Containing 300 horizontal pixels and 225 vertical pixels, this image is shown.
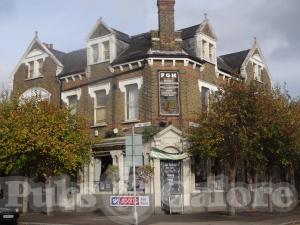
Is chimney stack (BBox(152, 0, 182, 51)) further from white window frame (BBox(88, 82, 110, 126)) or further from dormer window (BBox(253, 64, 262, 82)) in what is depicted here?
dormer window (BBox(253, 64, 262, 82))

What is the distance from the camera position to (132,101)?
29.0m

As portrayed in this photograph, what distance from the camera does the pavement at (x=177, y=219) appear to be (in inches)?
835

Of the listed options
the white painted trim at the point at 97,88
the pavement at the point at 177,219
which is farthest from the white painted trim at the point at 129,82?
the pavement at the point at 177,219

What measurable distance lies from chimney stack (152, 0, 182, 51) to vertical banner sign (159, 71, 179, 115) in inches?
61.6

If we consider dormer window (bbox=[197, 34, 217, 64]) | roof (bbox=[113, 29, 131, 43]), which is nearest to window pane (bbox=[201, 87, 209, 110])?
dormer window (bbox=[197, 34, 217, 64])

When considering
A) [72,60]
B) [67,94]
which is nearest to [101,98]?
[67,94]

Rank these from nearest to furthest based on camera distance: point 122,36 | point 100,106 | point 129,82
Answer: point 129,82, point 100,106, point 122,36

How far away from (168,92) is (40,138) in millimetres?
7804

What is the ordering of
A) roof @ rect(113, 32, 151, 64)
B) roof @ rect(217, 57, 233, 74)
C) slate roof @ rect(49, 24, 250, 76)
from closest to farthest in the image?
1. roof @ rect(113, 32, 151, 64)
2. slate roof @ rect(49, 24, 250, 76)
3. roof @ rect(217, 57, 233, 74)

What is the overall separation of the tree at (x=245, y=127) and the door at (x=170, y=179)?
1.77 metres

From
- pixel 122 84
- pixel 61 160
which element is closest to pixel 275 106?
pixel 122 84

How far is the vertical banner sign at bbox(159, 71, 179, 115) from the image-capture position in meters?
27.7

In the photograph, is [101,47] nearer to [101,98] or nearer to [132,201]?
[101,98]

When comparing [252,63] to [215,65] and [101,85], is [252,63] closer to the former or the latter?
[215,65]
